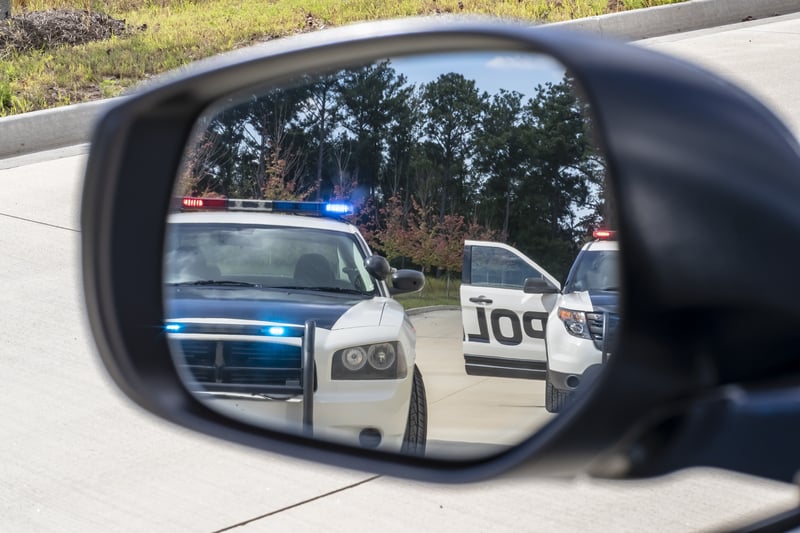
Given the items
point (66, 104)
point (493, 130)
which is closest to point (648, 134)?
point (493, 130)

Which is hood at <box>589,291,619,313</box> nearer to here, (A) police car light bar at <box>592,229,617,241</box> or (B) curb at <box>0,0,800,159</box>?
(A) police car light bar at <box>592,229,617,241</box>

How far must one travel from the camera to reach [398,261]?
1.41 meters

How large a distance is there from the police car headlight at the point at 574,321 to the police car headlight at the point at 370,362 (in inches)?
11.5

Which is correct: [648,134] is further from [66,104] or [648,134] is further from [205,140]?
[66,104]

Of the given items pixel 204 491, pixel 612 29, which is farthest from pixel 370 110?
pixel 612 29

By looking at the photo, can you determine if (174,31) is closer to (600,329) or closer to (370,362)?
(370,362)

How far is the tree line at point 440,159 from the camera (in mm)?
1178

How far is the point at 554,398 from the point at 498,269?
0.20m

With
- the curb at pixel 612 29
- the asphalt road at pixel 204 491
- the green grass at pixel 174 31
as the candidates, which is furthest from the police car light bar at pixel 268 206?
the green grass at pixel 174 31

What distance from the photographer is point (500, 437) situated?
1.08m

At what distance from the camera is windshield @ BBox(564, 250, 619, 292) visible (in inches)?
37.5

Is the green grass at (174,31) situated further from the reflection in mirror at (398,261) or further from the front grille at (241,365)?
the front grille at (241,365)

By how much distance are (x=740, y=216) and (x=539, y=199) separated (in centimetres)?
41

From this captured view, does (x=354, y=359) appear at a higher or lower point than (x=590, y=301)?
lower
